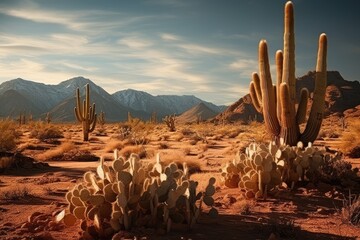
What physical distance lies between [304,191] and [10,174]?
7.73 m

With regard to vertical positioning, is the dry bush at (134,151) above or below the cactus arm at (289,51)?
below

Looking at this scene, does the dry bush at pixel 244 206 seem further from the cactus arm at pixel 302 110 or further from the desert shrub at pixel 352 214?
the cactus arm at pixel 302 110

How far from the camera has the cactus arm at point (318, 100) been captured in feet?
34.9

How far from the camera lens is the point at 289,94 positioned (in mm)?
10359

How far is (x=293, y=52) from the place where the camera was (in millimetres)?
10750

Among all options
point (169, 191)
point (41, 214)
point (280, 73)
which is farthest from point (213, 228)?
point (280, 73)

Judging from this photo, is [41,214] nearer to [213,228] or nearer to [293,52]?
[213,228]

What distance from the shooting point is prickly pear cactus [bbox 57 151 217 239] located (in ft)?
15.8

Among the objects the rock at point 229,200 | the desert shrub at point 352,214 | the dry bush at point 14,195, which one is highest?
the desert shrub at point 352,214

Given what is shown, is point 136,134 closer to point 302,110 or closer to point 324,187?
point 302,110

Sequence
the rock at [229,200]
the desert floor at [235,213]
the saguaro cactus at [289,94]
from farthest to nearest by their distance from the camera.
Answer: the saguaro cactus at [289,94] → the rock at [229,200] → the desert floor at [235,213]

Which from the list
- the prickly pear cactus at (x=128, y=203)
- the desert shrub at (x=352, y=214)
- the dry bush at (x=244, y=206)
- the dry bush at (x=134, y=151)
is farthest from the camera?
the dry bush at (x=134, y=151)

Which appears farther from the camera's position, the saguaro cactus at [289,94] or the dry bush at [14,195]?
the saguaro cactus at [289,94]

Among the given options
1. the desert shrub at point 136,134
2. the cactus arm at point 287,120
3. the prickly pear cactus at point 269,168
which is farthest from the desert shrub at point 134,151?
the prickly pear cactus at point 269,168
